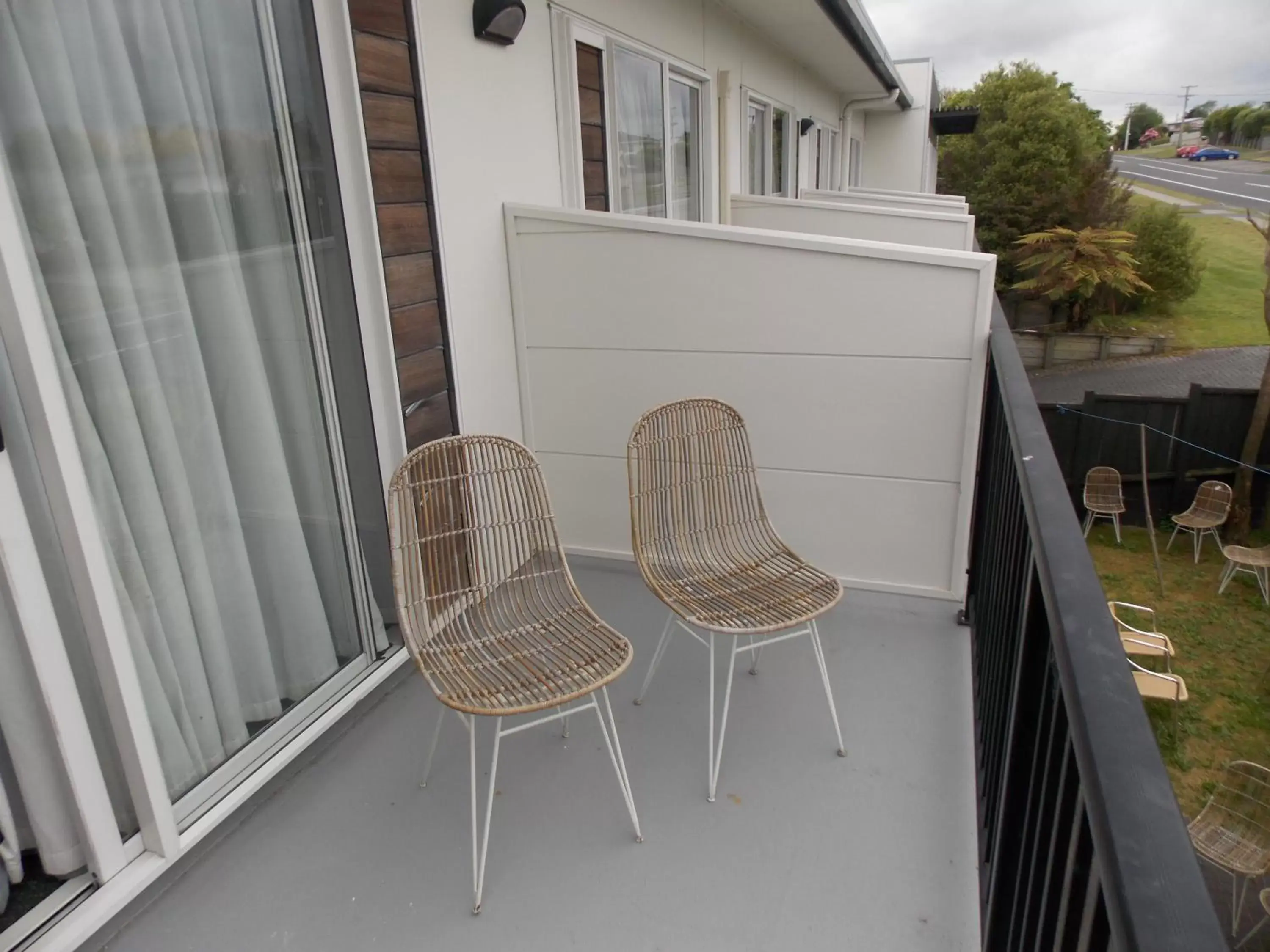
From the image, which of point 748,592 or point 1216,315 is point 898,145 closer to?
point 1216,315

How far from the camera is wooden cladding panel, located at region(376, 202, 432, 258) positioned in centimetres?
223

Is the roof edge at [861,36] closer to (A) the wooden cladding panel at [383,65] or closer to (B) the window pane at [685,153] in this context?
(B) the window pane at [685,153]

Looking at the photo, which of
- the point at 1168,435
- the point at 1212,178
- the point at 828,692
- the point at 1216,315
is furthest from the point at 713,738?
the point at 1212,178

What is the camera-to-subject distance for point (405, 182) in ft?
7.57

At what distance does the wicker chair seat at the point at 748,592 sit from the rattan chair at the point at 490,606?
0.26 m

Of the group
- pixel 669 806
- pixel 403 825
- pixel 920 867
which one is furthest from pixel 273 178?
pixel 920 867

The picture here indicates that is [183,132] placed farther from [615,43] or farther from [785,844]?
[615,43]

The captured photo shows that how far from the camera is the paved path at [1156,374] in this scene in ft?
55.4

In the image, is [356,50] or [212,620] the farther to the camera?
[356,50]

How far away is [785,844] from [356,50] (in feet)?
7.11

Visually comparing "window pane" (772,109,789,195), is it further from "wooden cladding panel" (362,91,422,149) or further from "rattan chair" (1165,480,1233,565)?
"rattan chair" (1165,480,1233,565)

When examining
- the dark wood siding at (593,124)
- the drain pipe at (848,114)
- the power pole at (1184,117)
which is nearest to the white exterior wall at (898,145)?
the drain pipe at (848,114)

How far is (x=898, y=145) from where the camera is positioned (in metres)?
14.2

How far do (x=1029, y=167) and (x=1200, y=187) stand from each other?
32607 mm
